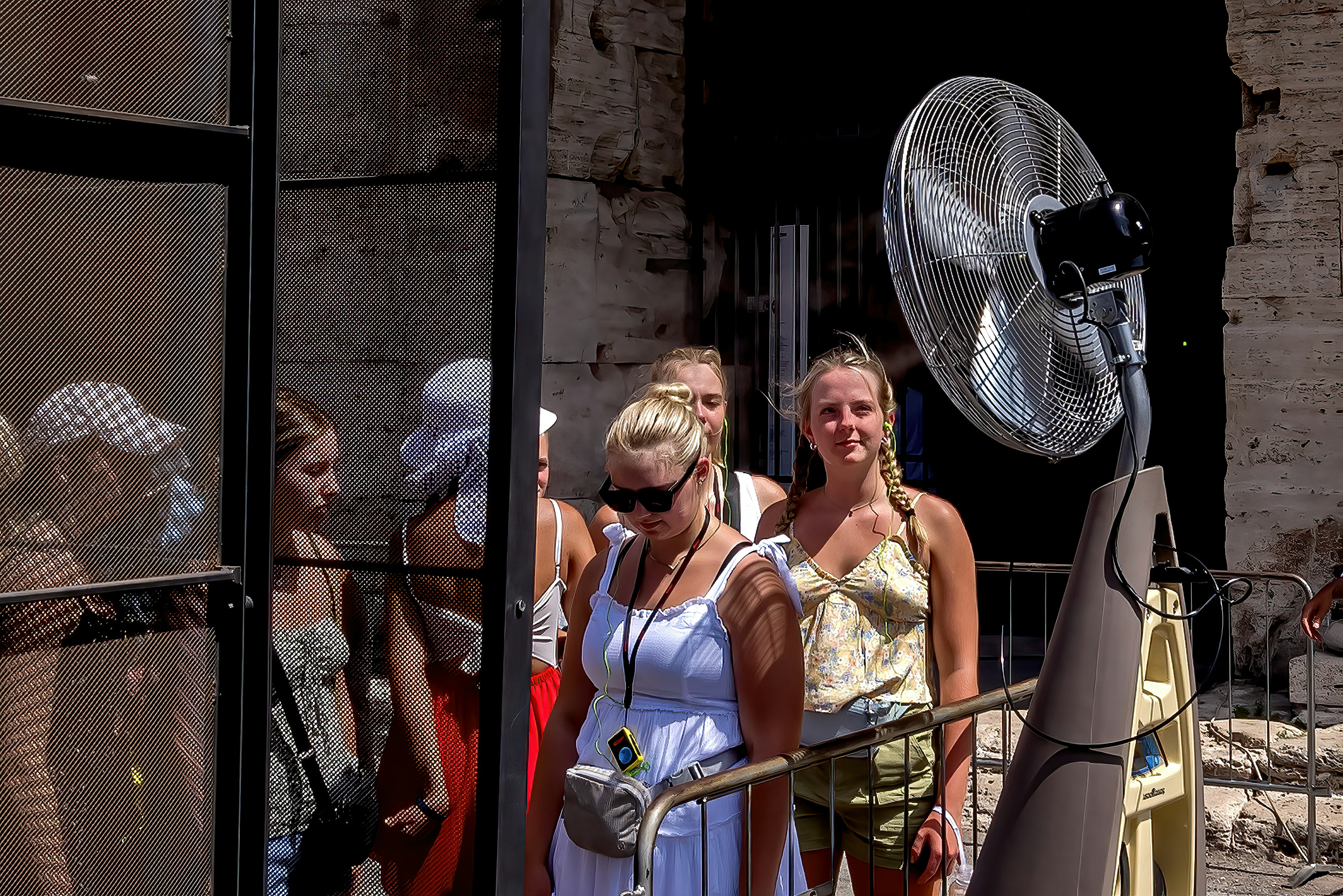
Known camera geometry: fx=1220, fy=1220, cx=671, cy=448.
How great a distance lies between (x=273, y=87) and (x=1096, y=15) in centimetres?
562

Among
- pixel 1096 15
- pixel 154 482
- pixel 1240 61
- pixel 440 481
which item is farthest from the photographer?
pixel 1096 15

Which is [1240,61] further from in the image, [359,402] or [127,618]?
[127,618]

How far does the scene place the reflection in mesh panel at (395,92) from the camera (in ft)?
6.15

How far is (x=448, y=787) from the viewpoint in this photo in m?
1.94

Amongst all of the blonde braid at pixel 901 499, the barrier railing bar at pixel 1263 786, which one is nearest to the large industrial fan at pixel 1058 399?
the blonde braid at pixel 901 499

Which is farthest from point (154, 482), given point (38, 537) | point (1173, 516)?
point (1173, 516)

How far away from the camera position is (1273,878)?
4.14 m

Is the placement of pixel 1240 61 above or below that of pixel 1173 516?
above

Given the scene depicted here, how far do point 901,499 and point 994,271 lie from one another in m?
0.92

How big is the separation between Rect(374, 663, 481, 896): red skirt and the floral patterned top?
3.12ft

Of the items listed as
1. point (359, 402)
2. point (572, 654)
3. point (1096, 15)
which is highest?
point (1096, 15)

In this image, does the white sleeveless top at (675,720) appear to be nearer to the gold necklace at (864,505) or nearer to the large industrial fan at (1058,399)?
the large industrial fan at (1058,399)

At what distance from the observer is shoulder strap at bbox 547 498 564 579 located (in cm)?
314

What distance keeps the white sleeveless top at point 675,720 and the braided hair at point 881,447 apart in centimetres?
58
